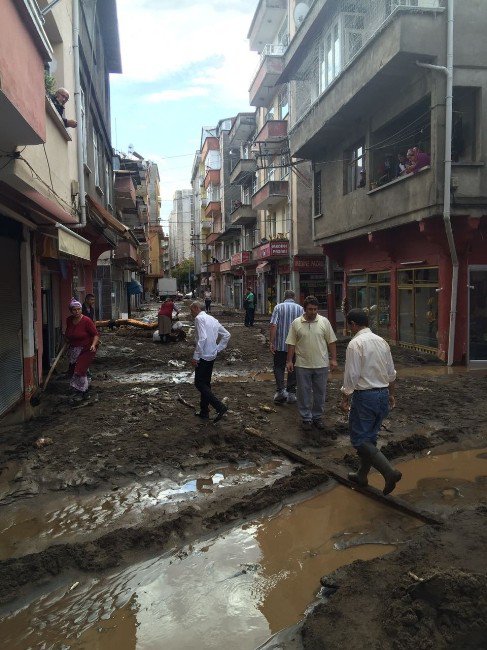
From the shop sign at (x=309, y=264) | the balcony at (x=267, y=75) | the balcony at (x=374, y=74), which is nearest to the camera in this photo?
the balcony at (x=374, y=74)

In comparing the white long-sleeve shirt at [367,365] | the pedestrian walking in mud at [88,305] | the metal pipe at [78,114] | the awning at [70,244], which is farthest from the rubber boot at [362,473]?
the pedestrian walking in mud at [88,305]

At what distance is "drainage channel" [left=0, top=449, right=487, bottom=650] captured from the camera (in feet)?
9.71

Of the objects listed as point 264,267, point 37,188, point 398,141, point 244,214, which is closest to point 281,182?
point 264,267

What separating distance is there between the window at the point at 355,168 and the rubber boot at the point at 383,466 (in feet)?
40.7

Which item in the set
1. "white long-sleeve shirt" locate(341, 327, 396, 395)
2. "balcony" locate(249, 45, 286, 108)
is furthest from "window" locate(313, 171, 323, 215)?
"white long-sleeve shirt" locate(341, 327, 396, 395)

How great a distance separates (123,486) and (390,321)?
12.4 metres

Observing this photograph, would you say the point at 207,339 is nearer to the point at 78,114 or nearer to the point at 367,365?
the point at 367,365

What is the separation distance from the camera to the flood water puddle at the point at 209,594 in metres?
2.95

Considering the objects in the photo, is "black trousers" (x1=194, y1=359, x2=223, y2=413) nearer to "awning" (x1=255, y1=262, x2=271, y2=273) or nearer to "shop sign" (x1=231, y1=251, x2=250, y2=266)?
"awning" (x1=255, y1=262, x2=271, y2=273)

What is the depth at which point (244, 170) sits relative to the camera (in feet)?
122

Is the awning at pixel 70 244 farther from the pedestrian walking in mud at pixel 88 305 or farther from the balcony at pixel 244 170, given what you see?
the balcony at pixel 244 170

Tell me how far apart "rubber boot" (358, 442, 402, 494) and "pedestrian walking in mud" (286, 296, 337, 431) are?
2085 millimetres

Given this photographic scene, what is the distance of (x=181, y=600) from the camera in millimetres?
3266

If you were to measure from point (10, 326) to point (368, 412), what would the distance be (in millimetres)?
5654
